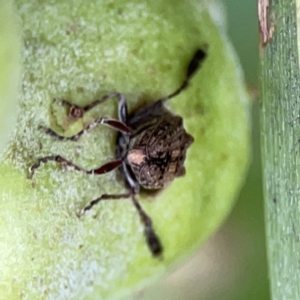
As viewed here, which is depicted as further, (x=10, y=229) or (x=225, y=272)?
(x=225, y=272)

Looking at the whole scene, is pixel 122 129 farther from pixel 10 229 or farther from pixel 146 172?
pixel 10 229

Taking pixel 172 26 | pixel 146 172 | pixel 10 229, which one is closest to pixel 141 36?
pixel 172 26

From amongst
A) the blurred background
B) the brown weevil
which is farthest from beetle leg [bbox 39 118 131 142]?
the blurred background

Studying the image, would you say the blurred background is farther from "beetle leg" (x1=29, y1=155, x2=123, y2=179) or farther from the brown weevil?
"beetle leg" (x1=29, y1=155, x2=123, y2=179)

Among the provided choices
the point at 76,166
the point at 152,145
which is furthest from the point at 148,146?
the point at 76,166

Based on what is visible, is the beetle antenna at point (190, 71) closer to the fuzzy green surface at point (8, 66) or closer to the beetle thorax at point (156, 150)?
the beetle thorax at point (156, 150)

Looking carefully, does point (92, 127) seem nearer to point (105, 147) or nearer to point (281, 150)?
point (105, 147)

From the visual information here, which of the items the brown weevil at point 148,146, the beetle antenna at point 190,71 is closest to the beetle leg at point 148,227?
the brown weevil at point 148,146
